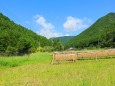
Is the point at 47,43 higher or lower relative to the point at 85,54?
higher

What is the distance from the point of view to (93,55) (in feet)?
115

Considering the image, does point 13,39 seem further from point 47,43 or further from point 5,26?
point 47,43

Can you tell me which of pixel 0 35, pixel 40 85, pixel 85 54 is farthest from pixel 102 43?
pixel 40 85

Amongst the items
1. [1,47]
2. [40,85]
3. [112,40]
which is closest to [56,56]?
[40,85]

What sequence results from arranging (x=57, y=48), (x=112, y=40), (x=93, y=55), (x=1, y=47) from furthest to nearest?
(x=57, y=48), (x=112, y=40), (x=1, y=47), (x=93, y=55)

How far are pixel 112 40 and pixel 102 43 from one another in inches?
467

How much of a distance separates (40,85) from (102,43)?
471 ft

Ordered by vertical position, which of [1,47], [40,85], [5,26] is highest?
[5,26]

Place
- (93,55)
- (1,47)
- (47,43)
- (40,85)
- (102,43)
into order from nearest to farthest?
(40,85), (93,55), (1,47), (102,43), (47,43)

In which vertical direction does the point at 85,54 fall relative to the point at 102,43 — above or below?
below

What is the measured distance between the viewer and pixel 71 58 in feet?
102

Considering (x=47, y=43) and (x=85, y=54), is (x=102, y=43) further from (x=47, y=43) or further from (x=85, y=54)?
(x=85, y=54)

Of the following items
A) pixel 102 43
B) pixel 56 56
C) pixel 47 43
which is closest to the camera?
A: pixel 56 56

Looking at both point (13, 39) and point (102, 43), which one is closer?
point (13, 39)
